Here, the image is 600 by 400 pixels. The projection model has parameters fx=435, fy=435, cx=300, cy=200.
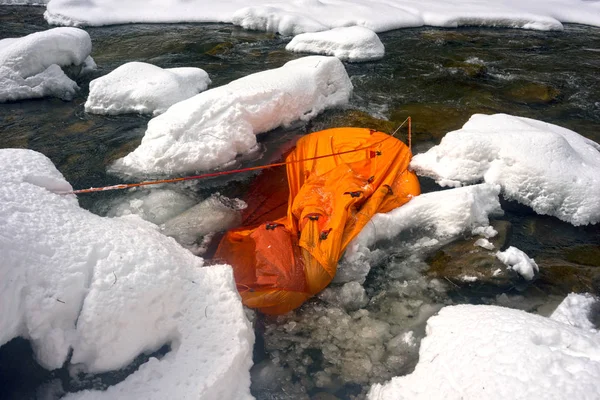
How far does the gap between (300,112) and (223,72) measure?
236 centimetres

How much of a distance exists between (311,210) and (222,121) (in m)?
1.67

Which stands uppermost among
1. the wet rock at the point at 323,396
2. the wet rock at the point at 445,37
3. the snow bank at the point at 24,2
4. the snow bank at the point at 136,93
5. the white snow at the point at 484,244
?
the wet rock at the point at 445,37

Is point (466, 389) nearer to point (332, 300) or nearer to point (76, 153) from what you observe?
point (332, 300)

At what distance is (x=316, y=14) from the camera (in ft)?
33.1

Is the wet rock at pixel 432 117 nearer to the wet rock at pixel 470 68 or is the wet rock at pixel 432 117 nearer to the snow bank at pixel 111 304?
the wet rock at pixel 470 68

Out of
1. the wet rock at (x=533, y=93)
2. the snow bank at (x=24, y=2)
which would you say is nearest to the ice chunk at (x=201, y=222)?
the wet rock at (x=533, y=93)

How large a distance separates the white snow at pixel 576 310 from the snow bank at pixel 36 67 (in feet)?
20.8

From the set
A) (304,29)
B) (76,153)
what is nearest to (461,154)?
(76,153)

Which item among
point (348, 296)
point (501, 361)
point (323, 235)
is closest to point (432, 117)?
point (323, 235)

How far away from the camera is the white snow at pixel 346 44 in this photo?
24.7 ft

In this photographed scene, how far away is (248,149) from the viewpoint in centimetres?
477

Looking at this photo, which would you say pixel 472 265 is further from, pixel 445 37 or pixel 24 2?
pixel 24 2

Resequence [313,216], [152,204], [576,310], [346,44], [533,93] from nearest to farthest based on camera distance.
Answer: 1. [576,310]
2. [313,216]
3. [152,204]
4. [533,93]
5. [346,44]

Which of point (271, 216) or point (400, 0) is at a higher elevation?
point (400, 0)
